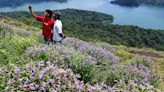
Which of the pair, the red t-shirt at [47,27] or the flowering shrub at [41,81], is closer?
the flowering shrub at [41,81]

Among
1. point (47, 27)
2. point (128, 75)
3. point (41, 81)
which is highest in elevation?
point (41, 81)

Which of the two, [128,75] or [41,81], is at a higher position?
[41,81]

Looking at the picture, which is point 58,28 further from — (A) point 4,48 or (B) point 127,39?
(B) point 127,39

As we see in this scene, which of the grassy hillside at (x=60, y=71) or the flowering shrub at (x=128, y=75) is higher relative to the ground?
the grassy hillside at (x=60, y=71)

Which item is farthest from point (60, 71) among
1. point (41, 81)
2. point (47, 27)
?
point (47, 27)

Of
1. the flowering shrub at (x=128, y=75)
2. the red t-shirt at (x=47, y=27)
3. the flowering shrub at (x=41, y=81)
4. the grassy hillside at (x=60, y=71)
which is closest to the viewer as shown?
the flowering shrub at (x=41, y=81)

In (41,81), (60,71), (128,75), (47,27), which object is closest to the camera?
(41,81)

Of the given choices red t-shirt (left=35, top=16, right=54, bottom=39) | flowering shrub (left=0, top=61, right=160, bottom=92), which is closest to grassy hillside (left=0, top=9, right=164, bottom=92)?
flowering shrub (left=0, top=61, right=160, bottom=92)

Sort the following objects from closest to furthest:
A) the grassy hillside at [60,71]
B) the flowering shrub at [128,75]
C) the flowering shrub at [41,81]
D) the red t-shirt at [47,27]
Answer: the flowering shrub at [41,81] < the grassy hillside at [60,71] < the flowering shrub at [128,75] < the red t-shirt at [47,27]

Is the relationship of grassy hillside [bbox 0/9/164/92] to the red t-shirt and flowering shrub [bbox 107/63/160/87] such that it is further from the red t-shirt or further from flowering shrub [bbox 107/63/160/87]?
the red t-shirt

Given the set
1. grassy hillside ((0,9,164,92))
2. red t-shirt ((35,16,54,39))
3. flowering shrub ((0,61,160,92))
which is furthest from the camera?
red t-shirt ((35,16,54,39))

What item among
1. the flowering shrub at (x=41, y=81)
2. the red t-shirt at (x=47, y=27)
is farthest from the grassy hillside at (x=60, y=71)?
the red t-shirt at (x=47, y=27)

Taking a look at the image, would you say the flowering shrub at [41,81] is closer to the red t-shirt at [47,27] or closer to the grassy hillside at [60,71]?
the grassy hillside at [60,71]

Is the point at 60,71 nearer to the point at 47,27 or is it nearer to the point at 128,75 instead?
the point at 128,75
